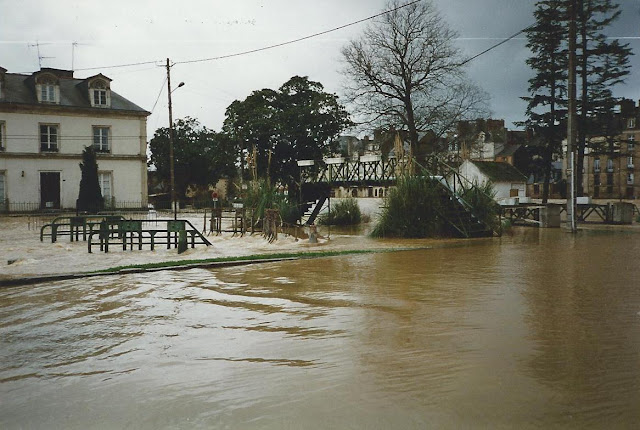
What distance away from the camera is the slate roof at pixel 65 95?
40.2m

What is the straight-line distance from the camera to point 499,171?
60.3 metres

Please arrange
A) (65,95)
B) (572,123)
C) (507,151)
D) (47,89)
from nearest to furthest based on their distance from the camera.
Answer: (572,123)
(47,89)
(65,95)
(507,151)

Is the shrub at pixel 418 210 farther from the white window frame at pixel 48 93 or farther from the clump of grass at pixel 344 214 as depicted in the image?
the white window frame at pixel 48 93

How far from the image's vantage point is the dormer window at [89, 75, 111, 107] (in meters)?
42.7

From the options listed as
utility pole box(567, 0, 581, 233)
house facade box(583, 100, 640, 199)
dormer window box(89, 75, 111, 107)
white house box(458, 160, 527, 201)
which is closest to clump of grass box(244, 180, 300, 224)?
utility pole box(567, 0, 581, 233)

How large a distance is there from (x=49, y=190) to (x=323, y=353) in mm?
41073

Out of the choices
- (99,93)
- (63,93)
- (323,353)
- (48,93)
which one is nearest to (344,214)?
(99,93)

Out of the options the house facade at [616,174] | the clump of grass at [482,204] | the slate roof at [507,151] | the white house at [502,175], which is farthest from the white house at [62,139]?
the house facade at [616,174]

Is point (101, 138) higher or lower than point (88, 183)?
higher

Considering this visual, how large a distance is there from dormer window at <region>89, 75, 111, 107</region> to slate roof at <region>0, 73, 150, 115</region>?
16.4 inches

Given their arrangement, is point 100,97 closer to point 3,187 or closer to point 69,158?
point 69,158

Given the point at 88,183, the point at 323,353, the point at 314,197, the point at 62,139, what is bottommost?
the point at 323,353

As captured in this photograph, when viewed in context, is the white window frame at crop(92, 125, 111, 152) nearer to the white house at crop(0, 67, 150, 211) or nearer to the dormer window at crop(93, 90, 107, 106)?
the white house at crop(0, 67, 150, 211)

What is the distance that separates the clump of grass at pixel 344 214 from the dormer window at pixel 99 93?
22655 millimetres
